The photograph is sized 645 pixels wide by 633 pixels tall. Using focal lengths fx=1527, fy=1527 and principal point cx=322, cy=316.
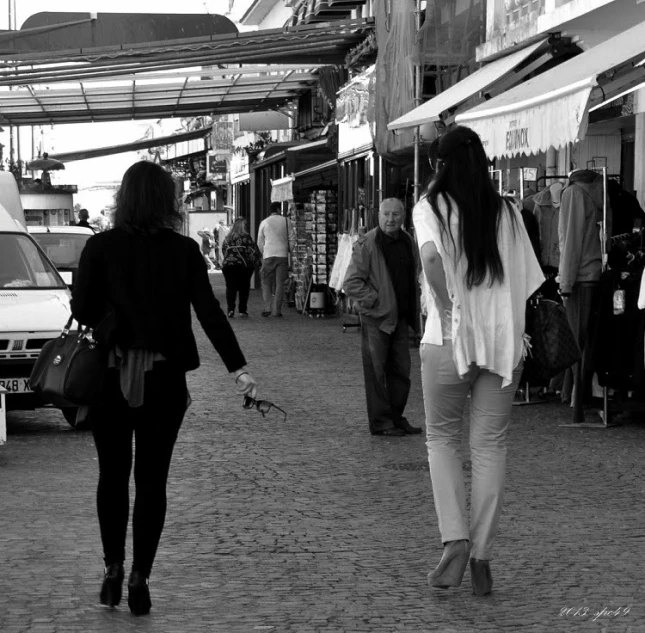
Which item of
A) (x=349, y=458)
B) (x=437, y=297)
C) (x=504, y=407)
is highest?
(x=437, y=297)

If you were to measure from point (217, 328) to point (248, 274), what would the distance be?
21335 millimetres

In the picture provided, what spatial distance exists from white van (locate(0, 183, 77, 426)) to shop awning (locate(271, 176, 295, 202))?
15389 millimetres

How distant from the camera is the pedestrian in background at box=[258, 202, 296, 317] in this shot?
27.8 m

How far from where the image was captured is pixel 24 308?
480 inches

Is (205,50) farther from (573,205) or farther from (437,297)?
(437,297)

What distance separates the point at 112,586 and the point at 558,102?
631 centimetres

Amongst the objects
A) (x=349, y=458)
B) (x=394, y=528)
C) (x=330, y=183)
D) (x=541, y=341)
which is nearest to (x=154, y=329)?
(x=541, y=341)

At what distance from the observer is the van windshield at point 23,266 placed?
13.2 metres

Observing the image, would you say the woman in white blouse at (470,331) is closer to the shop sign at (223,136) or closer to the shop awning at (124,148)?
the shop awning at (124,148)

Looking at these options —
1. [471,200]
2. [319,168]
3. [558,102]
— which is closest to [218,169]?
[319,168]

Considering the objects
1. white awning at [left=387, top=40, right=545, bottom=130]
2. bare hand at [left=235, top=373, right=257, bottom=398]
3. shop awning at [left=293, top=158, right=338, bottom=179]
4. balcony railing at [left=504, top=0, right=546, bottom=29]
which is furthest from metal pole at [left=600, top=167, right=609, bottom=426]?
shop awning at [left=293, top=158, right=338, bottom=179]

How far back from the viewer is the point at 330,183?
29.6 m

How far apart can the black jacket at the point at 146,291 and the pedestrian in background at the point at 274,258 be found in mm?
21571

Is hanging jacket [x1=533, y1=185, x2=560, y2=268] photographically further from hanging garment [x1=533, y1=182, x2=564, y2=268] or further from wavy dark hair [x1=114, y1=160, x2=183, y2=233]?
wavy dark hair [x1=114, y1=160, x2=183, y2=233]
